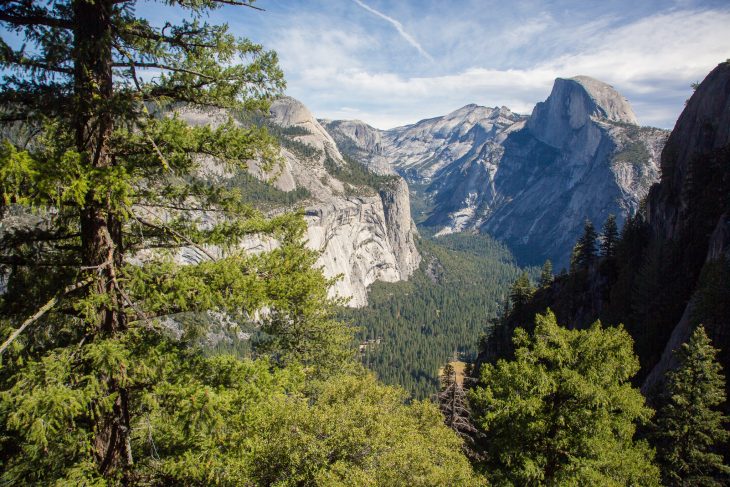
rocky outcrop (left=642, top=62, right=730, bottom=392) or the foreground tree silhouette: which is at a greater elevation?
rocky outcrop (left=642, top=62, right=730, bottom=392)

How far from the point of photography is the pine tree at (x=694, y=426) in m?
19.6

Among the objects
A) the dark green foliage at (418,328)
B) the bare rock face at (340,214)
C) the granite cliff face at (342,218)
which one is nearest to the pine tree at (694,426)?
the dark green foliage at (418,328)

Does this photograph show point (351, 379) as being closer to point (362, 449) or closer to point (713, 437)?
point (362, 449)

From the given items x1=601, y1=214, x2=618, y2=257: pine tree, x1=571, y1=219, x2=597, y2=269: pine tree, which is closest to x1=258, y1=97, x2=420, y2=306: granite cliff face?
x1=571, y1=219, x2=597, y2=269: pine tree

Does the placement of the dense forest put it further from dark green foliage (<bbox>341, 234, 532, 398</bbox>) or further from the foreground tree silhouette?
dark green foliage (<bbox>341, 234, 532, 398</bbox>)

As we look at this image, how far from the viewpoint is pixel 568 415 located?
42.0 ft

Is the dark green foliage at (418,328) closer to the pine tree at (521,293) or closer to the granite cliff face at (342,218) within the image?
the granite cliff face at (342,218)

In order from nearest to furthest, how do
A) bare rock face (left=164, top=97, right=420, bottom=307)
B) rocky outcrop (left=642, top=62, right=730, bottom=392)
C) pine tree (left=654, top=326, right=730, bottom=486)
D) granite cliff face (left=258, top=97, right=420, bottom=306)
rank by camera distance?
1. pine tree (left=654, top=326, right=730, bottom=486)
2. rocky outcrop (left=642, top=62, right=730, bottom=392)
3. bare rock face (left=164, top=97, right=420, bottom=307)
4. granite cliff face (left=258, top=97, right=420, bottom=306)

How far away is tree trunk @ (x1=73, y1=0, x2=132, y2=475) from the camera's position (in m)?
5.61

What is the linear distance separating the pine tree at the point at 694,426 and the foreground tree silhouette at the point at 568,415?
8574 millimetres

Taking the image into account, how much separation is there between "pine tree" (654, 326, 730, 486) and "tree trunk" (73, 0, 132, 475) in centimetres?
2413

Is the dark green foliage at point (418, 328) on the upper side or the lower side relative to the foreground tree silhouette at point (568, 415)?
lower

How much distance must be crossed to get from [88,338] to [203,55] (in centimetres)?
492

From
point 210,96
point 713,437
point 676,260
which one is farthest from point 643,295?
point 210,96
